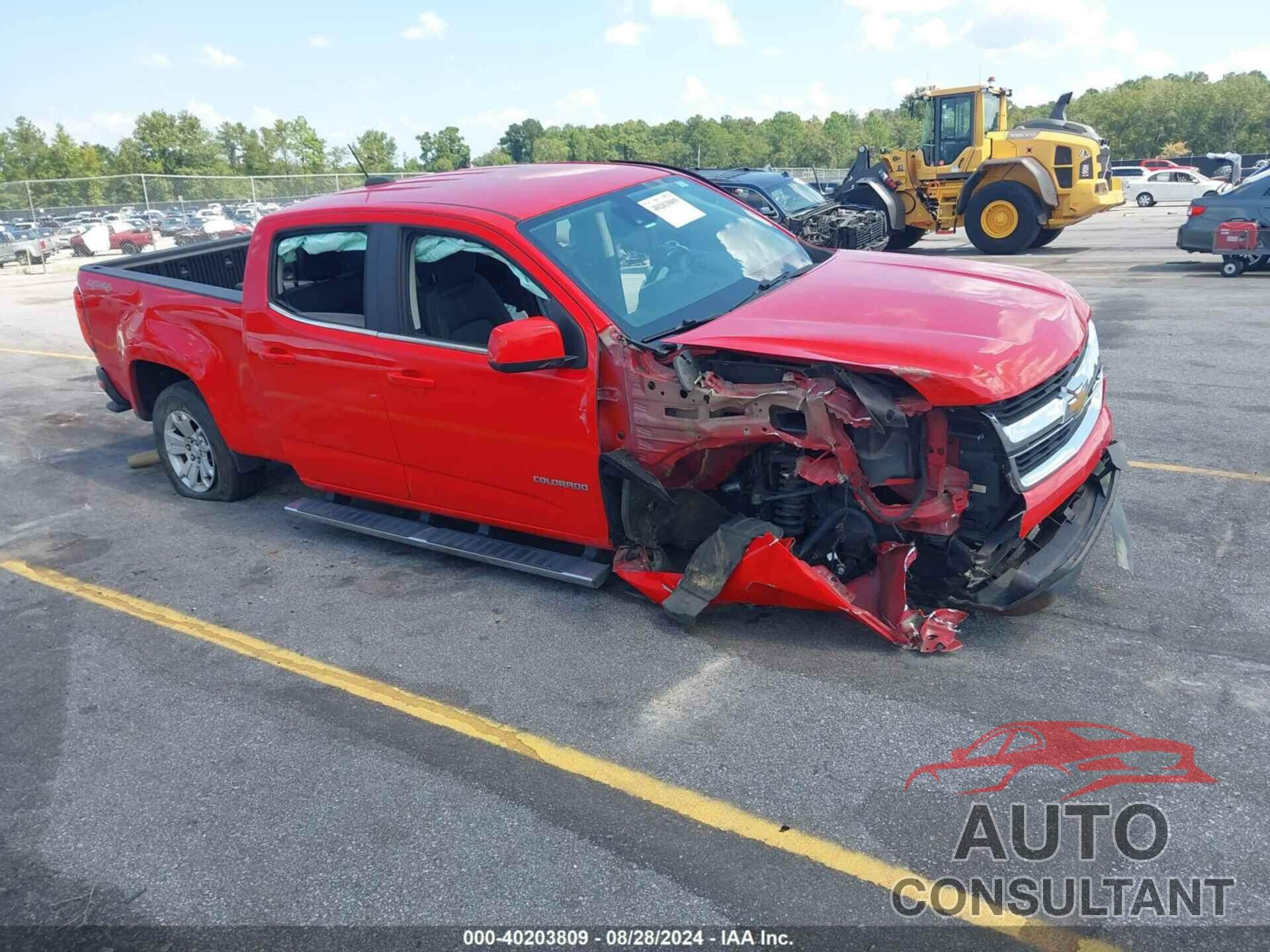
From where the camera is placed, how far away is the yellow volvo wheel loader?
1745 cm

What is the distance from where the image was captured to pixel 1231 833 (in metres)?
2.89

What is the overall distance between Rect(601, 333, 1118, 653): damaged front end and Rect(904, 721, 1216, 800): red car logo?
611 mm

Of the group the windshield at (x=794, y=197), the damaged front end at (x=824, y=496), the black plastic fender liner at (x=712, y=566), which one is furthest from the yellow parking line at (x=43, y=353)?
the black plastic fender liner at (x=712, y=566)

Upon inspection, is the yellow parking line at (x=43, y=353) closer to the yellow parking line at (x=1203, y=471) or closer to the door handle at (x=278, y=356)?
the door handle at (x=278, y=356)

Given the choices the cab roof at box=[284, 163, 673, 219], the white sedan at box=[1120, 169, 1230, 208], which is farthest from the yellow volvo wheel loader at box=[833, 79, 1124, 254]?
the white sedan at box=[1120, 169, 1230, 208]

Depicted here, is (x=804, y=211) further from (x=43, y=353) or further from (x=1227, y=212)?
→ (x=43, y=353)

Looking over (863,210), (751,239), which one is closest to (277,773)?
(751,239)

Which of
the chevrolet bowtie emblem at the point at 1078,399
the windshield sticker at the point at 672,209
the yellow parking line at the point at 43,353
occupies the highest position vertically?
the windshield sticker at the point at 672,209

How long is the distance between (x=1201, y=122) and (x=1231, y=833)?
81913 millimetres

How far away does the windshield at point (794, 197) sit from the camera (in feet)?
46.2

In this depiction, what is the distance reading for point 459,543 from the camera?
16.6 feet

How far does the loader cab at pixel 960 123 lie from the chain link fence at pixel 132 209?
854 inches

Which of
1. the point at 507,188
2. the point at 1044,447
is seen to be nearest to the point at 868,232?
the point at 507,188

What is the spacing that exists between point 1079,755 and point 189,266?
6.78 meters
